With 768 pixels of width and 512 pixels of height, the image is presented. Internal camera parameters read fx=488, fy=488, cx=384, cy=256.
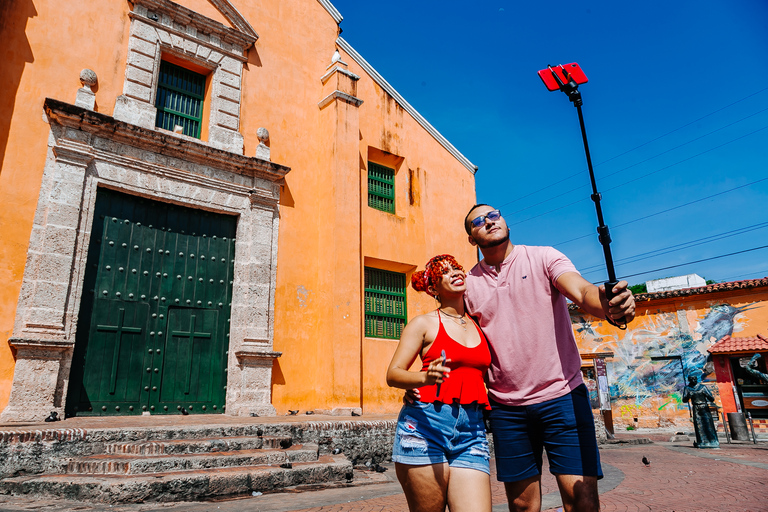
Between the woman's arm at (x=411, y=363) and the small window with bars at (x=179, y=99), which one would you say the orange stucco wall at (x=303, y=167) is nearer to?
the small window with bars at (x=179, y=99)

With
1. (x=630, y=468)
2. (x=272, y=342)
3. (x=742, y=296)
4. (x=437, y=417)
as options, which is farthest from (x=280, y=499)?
(x=742, y=296)

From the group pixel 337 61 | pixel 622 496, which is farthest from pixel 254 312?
pixel 622 496

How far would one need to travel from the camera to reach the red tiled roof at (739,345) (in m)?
16.1

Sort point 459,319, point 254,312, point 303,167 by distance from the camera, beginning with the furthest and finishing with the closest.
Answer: point 303,167 < point 254,312 < point 459,319

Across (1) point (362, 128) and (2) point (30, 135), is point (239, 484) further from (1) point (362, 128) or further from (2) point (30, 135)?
(1) point (362, 128)

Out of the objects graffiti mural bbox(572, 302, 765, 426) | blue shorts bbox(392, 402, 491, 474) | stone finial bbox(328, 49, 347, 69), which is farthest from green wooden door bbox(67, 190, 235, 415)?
graffiti mural bbox(572, 302, 765, 426)

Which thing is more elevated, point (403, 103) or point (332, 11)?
point (332, 11)

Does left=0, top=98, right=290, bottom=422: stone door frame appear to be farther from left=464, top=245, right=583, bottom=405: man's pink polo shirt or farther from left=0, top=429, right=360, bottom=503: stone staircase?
left=464, top=245, right=583, bottom=405: man's pink polo shirt

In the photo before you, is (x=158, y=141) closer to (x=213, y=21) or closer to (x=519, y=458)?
(x=213, y=21)

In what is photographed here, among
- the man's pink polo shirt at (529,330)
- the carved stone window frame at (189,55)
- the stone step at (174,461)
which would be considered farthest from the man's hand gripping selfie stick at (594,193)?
the carved stone window frame at (189,55)

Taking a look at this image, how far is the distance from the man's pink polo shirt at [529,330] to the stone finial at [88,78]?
783 centimetres

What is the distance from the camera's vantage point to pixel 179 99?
30.0 feet

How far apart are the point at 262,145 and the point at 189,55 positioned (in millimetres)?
2066

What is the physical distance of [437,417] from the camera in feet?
7.81
